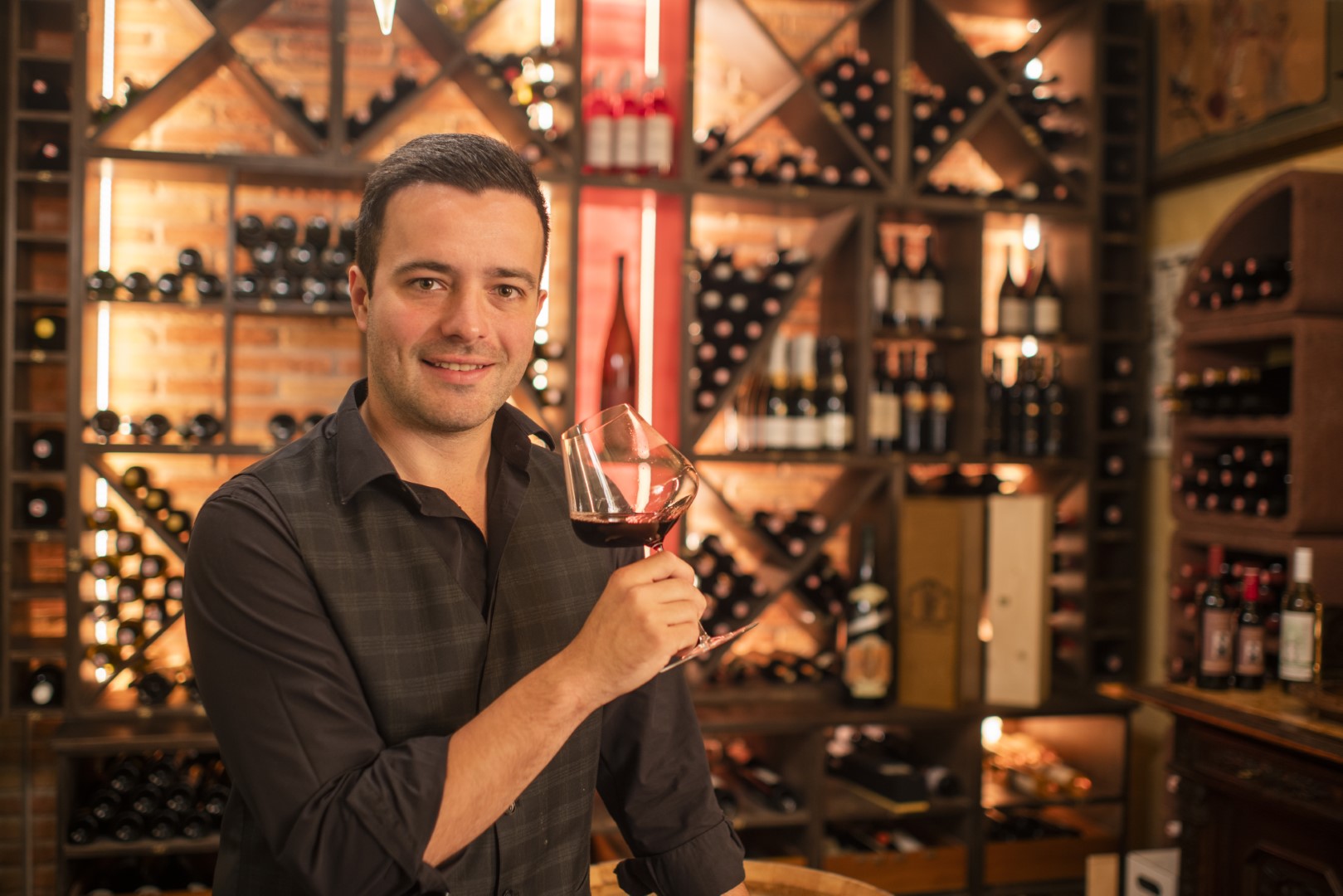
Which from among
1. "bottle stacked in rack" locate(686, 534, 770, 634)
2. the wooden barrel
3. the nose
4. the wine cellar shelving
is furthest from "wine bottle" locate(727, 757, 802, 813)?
the nose

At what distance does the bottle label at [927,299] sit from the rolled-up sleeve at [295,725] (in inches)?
107

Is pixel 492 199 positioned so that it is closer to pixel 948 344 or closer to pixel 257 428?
pixel 257 428

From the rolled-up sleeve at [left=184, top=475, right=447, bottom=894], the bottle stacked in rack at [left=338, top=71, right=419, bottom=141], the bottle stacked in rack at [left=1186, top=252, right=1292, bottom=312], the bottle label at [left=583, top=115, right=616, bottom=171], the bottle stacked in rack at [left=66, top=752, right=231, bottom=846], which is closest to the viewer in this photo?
the rolled-up sleeve at [left=184, top=475, right=447, bottom=894]

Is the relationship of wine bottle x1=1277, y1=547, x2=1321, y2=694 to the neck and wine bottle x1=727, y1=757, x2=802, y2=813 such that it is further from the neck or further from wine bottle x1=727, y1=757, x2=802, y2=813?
the neck

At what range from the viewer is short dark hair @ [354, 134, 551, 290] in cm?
121

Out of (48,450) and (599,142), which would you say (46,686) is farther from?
(599,142)

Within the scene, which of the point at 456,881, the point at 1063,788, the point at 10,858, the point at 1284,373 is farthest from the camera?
the point at 1063,788

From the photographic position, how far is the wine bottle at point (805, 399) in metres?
3.35

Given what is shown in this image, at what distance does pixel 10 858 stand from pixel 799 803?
242cm

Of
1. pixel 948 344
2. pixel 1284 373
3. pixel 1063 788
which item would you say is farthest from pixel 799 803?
pixel 1284 373

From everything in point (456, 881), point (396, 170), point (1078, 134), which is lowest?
point (456, 881)

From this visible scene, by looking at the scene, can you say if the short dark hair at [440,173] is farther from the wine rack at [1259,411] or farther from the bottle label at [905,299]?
the bottle label at [905,299]

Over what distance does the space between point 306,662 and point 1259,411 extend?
8.42ft

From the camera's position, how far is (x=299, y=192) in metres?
3.36
